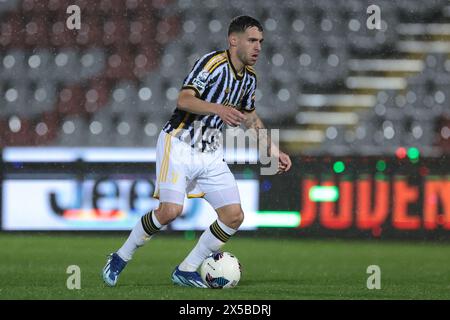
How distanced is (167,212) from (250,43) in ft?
4.26

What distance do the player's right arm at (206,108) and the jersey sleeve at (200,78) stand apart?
47 millimetres

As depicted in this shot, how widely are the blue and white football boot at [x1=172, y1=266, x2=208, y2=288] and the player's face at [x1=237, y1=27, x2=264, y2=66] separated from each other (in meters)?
1.55

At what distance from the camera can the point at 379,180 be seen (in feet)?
40.3

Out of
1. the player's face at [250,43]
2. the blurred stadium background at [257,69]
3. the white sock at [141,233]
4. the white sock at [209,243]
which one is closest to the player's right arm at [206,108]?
the player's face at [250,43]

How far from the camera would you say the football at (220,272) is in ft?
23.1

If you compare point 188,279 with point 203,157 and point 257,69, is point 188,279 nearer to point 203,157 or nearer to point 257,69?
point 203,157

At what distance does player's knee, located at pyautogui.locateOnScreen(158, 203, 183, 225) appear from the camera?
22.8 ft

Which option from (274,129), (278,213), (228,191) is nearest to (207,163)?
(228,191)

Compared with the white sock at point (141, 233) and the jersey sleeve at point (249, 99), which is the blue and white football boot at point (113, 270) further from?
the jersey sleeve at point (249, 99)

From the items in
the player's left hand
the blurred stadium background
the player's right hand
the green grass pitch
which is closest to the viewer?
the player's right hand

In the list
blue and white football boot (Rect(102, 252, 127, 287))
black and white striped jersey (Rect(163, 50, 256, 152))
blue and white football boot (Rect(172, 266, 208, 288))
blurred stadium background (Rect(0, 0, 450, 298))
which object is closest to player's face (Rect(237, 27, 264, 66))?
black and white striped jersey (Rect(163, 50, 256, 152))

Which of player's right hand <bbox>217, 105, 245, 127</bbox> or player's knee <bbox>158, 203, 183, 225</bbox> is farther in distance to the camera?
player's knee <bbox>158, 203, 183, 225</bbox>

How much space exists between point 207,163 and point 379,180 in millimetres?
5553

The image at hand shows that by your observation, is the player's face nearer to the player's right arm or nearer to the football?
the player's right arm
